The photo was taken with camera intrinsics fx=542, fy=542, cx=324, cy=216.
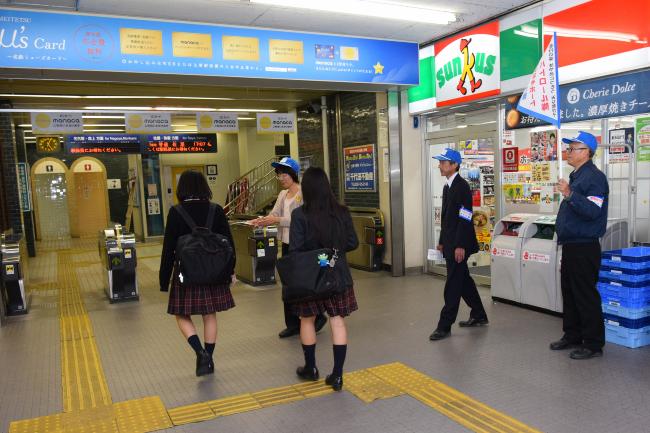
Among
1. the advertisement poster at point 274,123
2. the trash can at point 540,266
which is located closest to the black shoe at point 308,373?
the trash can at point 540,266

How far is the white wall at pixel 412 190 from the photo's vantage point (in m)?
7.48

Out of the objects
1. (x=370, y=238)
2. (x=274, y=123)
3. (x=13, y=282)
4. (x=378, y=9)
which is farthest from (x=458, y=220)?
(x=13, y=282)

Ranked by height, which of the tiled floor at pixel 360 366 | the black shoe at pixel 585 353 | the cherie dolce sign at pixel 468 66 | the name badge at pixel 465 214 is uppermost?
the cherie dolce sign at pixel 468 66

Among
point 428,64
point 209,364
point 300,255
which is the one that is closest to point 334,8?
point 428,64

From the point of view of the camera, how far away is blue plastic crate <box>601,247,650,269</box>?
4043 mm

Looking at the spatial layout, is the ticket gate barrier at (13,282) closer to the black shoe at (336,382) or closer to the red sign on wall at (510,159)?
the black shoe at (336,382)

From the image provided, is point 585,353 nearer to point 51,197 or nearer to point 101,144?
point 101,144

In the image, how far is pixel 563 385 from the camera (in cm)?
351

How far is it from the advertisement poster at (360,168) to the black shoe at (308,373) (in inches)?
178

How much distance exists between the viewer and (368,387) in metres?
3.59

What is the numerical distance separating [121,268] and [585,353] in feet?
16.8

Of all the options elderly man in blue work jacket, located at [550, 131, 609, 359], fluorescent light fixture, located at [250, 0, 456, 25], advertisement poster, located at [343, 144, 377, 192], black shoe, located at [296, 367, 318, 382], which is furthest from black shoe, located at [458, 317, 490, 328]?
advertisement poster, located at [343, 144, 377, 192]

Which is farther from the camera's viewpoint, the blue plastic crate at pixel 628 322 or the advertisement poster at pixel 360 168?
the advertisement poster at pixel 360 168

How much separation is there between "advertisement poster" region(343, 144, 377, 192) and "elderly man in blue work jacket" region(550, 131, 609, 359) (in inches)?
161
